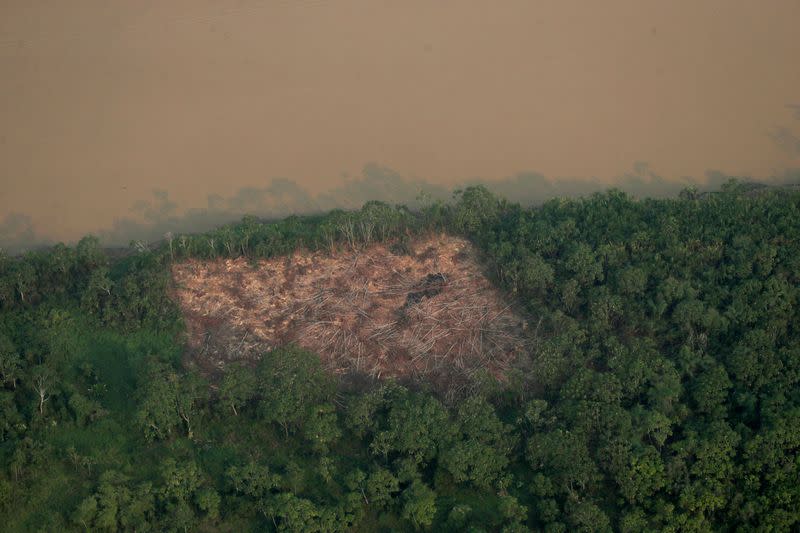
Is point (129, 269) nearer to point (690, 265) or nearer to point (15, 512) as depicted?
point (15, 512)

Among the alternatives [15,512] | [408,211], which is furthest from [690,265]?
[15,512]

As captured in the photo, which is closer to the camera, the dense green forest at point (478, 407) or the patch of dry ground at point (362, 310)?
the dense green forest at point (478, 407)

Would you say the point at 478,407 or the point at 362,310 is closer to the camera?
the point at 478,407

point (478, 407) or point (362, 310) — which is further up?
point (362, 310)

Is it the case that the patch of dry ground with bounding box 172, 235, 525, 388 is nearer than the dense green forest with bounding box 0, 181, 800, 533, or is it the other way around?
the dense green forest with bounding box 0, 181, 800, 533
